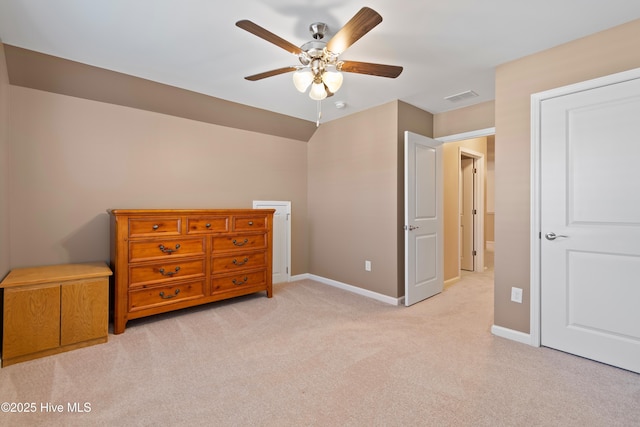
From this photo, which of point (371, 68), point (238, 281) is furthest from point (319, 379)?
point (371, 68)

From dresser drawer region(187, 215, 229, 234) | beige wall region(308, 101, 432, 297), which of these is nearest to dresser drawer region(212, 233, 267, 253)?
dresser drawer region(187, 215, 229, 234)

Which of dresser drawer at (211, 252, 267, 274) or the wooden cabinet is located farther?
dresser drawer at (211, 252, 267, 274)

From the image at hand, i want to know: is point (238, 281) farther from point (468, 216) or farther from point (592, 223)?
point (468, 216)

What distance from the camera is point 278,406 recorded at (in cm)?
169

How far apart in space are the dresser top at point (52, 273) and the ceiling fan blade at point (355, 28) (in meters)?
2.44

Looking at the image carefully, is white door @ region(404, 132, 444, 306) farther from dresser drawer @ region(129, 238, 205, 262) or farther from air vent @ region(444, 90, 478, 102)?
dresser drawer @ region(129, 238, 205, 262)

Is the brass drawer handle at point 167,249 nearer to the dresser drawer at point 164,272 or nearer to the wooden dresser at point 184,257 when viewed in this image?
the wooden dresser at point 184,257

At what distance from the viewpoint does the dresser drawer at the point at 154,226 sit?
267 cm

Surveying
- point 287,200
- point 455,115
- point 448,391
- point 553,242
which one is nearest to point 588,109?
point 553,242

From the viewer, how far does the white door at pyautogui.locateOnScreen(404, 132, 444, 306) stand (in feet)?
11.0

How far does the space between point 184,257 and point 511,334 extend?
3.08 m

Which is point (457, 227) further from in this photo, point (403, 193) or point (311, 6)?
point (311, 6)

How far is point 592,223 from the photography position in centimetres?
217

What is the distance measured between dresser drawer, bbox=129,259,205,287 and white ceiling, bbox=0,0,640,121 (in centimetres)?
180
